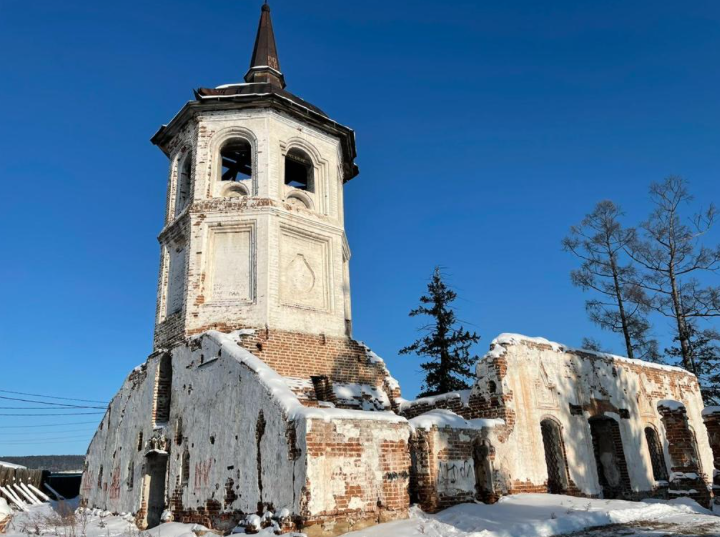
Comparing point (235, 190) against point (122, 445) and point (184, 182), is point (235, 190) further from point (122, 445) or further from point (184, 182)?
point (122, 445)

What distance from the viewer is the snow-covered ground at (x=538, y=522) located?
803cm

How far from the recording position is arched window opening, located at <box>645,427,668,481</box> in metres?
15.5

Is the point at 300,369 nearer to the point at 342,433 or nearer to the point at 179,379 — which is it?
the point at 179,379

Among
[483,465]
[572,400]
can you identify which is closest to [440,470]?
[483,465]

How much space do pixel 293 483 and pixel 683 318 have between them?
Answer: 17.9 meters

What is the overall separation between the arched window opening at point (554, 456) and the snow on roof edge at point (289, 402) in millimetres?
5218

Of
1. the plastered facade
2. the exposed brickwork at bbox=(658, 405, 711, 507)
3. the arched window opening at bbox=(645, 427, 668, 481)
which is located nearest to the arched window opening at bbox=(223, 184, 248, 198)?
the plastered facade

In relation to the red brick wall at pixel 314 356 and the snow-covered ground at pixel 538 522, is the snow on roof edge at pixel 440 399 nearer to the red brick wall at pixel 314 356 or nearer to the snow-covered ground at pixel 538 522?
the red brick wall at pixel 314 356

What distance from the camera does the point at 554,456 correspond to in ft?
42.3

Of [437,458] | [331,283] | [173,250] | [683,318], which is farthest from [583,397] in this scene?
[173,250]

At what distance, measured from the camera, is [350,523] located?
8.20 m

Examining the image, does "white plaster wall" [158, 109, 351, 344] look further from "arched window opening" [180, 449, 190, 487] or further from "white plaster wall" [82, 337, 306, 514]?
"arched window opening" [180, 449, 190, 487]

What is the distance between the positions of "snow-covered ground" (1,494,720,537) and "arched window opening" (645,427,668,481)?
505cm

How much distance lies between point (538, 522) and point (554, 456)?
4.73 m
